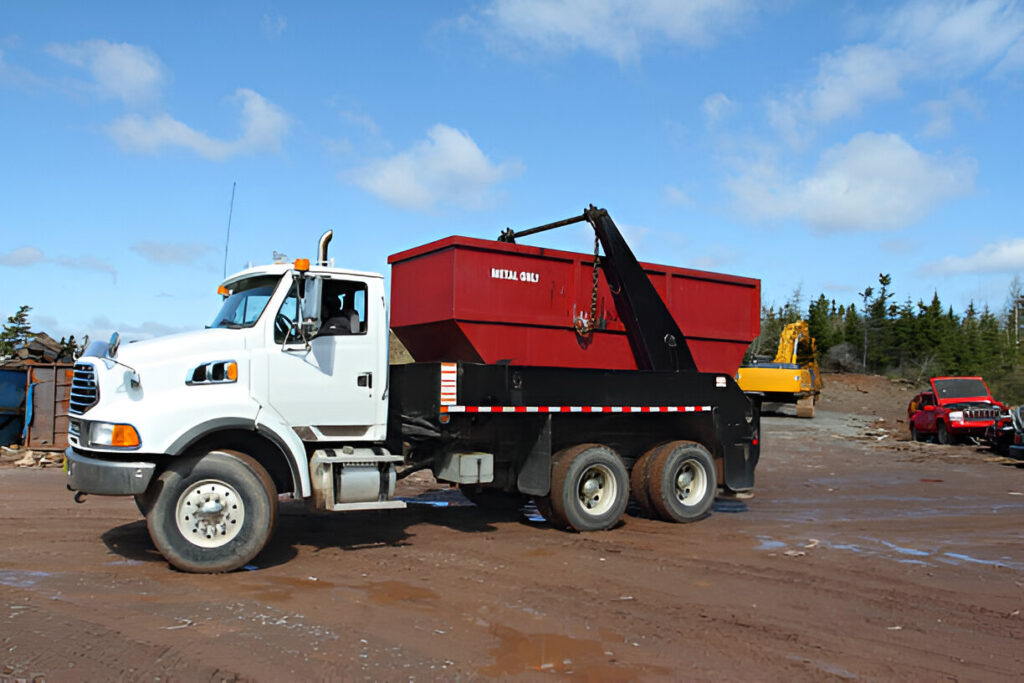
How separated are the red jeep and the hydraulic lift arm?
1568 cm

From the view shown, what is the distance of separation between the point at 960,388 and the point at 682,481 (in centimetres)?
1690

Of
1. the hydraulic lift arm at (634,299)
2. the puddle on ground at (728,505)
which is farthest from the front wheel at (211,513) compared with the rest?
the puddle on ground at (728,505)

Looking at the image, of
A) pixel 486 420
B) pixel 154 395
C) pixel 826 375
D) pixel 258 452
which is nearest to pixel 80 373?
pixel 154 395

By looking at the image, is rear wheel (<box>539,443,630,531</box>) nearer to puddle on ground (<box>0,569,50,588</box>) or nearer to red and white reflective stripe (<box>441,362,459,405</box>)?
red and white reflective stripe (<box>441,362,459,405</box>)

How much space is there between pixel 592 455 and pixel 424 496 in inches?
154

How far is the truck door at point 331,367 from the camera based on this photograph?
7930 millimetres

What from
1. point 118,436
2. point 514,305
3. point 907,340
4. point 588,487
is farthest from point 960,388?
point 907,340

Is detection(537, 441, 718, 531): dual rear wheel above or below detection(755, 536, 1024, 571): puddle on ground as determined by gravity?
above

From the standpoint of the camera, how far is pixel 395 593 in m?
6.76

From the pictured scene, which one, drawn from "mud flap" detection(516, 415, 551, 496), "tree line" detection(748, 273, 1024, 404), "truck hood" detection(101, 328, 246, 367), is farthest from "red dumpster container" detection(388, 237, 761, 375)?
"tree line" detection(748, 273, 1024, 404)

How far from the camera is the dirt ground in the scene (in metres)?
5.08

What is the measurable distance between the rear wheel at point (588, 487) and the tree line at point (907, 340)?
6200 cm

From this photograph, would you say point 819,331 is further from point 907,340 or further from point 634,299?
point 634,299

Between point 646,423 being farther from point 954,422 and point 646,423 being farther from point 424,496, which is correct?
point 954,422
